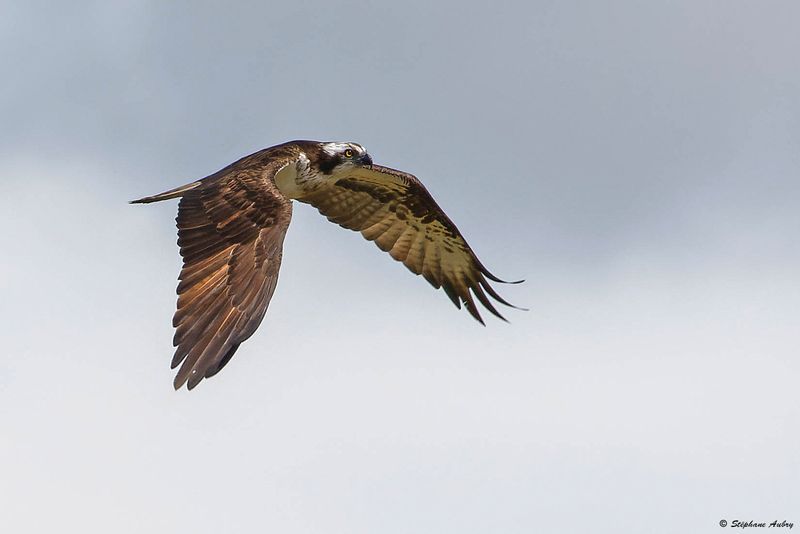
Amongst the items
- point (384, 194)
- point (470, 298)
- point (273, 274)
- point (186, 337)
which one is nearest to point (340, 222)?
point (384, 194)

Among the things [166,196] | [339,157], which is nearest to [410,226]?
[339,157]

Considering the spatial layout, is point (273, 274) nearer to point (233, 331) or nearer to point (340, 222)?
point (233, 331)

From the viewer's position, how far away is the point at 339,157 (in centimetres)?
1809

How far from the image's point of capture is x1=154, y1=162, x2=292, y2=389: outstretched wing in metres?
13.2

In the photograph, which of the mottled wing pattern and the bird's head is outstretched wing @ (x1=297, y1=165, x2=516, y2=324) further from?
the mottled wing pattern

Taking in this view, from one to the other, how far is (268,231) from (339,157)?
3464 millimetres

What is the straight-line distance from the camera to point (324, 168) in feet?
59.2

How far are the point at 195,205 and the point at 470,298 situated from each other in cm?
568

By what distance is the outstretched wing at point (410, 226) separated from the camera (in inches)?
766

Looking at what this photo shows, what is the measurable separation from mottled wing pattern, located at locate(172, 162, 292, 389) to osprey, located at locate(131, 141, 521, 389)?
0.04 feet

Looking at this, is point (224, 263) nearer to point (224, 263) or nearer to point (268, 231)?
point (224, 263)

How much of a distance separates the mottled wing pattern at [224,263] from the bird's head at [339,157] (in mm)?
1966

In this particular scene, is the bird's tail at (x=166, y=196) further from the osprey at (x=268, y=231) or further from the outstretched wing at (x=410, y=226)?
the outstretched wing at (x=410, y=226)

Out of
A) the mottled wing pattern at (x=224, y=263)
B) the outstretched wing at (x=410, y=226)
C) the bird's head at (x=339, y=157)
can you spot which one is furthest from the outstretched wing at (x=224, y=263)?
the outstretched wing at (x=410, y=226)
